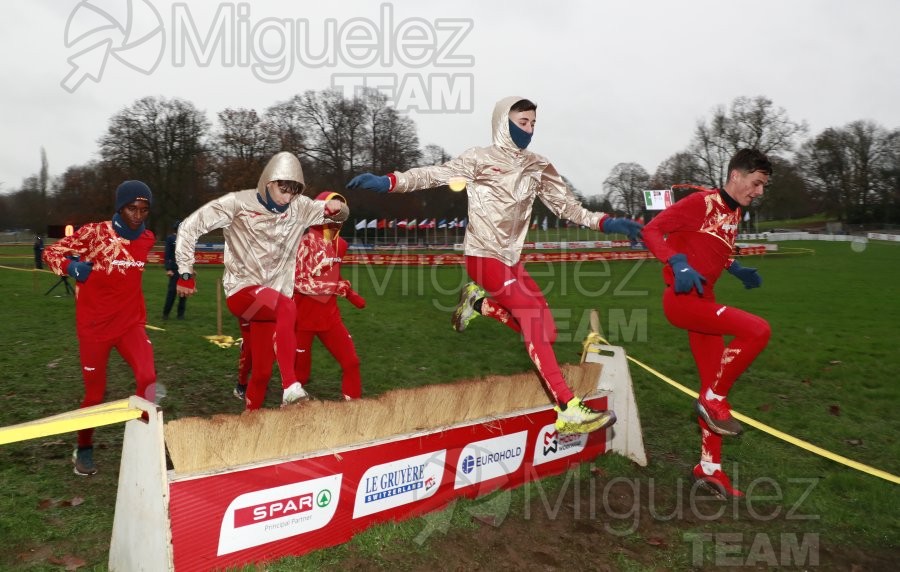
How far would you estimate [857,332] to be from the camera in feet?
45.9

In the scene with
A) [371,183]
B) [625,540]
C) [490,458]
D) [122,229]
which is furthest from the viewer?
[122,229]

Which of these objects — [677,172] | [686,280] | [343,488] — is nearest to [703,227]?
[686,280]

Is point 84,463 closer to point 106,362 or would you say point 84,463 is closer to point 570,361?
point 106,362

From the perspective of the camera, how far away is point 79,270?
527 centimetres

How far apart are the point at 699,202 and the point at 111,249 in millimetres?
5277

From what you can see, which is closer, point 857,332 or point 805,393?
point 805,393

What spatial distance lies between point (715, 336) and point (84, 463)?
232 inches

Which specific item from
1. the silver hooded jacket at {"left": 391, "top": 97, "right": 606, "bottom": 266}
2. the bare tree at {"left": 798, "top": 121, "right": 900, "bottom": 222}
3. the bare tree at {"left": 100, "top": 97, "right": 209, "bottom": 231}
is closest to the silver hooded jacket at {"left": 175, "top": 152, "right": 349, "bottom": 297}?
the silver hooded jacket at {"left": 391, "top": 97, "right": 606, "bottom": 266}

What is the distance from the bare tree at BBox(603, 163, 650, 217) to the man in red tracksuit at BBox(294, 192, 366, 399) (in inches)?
2814

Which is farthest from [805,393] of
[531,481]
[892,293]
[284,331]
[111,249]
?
[892,293]

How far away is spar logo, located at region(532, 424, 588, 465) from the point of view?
5531 millimetres

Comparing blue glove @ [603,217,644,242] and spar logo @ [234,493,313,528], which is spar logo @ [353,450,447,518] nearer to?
spar logo @ [234,493,313,528]

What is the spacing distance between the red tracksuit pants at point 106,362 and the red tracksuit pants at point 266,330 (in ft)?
2.79

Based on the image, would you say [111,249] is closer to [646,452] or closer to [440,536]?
[440,536]
